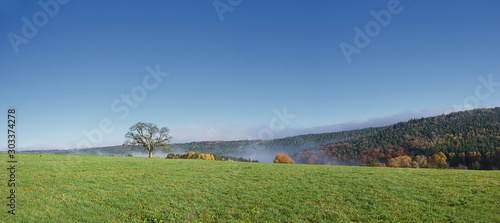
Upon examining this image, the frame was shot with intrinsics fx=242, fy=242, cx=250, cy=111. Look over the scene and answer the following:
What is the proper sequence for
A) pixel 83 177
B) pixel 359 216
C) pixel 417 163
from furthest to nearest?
pixel 417 163 < pixel 83 177 < pixel 359 216

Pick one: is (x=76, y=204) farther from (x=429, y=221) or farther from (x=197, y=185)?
(x=429, y=221)

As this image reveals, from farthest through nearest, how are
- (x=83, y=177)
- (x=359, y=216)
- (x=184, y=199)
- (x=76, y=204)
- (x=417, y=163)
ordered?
(x=417, y=163) < (x=83, y=177) < (x=184, y=199) < (x=76, y=204) < (x=359, y=216)

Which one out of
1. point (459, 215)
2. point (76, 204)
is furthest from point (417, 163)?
point (76, 204)

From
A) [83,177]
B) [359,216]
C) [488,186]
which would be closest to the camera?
[359,216]

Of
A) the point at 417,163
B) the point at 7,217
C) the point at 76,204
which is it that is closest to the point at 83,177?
the point at 76,204

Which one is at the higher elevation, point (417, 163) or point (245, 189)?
point (245, 189)

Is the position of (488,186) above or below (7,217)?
below

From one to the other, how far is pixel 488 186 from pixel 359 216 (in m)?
14.4

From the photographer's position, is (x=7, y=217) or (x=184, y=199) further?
(x=184, y=199)

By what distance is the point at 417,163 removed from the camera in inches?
5866

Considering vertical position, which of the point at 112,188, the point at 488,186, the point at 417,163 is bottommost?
the point at 417,163

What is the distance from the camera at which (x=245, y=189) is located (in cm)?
Result: 1956

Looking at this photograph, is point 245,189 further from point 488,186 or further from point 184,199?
point 488,186

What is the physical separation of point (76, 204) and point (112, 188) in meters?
4.56
